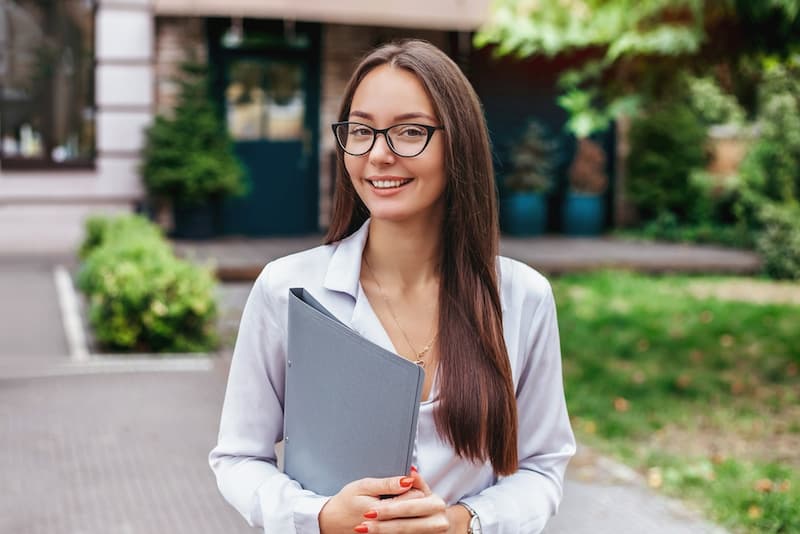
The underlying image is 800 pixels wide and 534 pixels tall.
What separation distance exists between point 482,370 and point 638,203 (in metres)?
14.7

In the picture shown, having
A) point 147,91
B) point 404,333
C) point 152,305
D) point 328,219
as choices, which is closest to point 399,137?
point 404,333

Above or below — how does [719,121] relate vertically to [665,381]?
above

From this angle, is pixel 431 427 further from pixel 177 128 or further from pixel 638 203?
pixel 638 203

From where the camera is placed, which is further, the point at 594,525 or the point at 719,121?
the point at 719,121

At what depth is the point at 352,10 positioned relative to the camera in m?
13.3

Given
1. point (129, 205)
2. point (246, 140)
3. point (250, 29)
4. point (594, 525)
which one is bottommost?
point (594, 525)


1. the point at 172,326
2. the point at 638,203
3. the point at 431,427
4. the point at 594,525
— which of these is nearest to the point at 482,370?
the point at 431,427

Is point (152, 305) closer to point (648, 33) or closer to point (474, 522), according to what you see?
point (648, 33)

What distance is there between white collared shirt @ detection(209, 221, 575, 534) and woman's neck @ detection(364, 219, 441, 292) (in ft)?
0.12

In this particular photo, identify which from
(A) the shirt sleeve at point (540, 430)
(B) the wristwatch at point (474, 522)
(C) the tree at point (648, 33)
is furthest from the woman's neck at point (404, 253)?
(C) the tree at point (648, 33)

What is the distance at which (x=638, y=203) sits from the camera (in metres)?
16.1

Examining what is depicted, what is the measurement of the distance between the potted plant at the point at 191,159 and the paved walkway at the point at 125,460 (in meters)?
5.14

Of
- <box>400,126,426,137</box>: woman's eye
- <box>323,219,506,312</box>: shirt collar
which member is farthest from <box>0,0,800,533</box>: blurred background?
<box>400,126,426,137</box>: woman's eye

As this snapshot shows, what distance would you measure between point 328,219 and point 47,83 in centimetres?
1116
